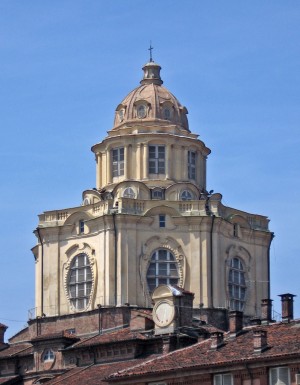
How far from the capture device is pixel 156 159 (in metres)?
138

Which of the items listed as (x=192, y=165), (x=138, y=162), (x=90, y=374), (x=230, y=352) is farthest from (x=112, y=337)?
(x=230, y=352)

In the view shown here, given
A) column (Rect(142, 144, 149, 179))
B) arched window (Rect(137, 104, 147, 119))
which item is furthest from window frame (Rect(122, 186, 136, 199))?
arched window (Rect(137, 104, 147, 119))

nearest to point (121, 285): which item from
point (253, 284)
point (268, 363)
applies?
point (253, 284)

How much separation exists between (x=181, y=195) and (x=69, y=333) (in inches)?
592

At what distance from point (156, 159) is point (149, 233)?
296 inches

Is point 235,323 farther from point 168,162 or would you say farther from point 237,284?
point 168,162

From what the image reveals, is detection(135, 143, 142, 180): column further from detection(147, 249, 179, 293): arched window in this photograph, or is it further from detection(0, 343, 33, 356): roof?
detection(0, 343, 33, 356): roof

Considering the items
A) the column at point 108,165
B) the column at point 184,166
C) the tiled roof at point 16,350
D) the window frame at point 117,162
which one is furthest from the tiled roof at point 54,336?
the column at point 184,166

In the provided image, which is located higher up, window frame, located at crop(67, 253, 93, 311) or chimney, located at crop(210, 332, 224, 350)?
window frame, located at crop(67, 253, 93, 311)

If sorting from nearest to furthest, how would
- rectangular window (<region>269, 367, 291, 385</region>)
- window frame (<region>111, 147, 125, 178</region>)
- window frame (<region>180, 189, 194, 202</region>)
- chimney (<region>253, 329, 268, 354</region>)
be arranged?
rectangular window (<region>269, 367, 291, 385</region>) < chimney (<region>253, 329, 268, 354</region>) < window frame (<region>180, 189, 194, 202</region>) < window frame (<region>111, 147, 125, 178</region>)

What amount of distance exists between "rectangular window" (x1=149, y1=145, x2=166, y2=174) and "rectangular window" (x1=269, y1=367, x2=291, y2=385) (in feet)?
142

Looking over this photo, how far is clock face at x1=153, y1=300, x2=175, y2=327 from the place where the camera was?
121 metres

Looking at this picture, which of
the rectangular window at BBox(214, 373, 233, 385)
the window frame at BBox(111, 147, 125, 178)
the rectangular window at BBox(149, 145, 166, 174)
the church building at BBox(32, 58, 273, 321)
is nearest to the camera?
the rectangular window at BBox(214, 373, 233, 385)

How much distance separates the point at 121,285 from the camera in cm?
13162
